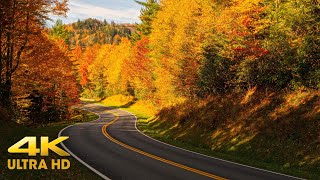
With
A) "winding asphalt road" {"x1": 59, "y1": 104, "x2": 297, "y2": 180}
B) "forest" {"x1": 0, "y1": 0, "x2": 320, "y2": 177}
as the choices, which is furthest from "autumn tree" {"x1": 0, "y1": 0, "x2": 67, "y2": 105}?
"winding asphalt road" {"x1": 59, "y1": 104, "x2": 297, "y2": 180}

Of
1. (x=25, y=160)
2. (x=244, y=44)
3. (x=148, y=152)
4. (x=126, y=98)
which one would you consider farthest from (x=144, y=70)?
(x=25, y=160)

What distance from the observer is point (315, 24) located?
1958 centimetres

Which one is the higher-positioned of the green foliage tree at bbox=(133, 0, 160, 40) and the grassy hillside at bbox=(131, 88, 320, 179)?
the green foliage tree at bbox=(133, 0, 160, 40)

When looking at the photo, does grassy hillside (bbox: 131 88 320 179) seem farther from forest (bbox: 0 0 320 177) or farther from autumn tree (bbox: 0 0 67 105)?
autumn tree (bbox: 0 0 67 105)

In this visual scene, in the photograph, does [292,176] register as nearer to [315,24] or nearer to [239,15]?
[315,24]

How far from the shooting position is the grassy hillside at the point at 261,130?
17.4m

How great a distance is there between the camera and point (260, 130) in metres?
21.4

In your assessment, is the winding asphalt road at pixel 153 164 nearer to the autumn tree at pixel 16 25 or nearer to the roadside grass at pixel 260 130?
the roadside grass at pixel 260 130

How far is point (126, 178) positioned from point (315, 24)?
15.4m

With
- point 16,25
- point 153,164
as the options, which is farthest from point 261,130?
point 16,25

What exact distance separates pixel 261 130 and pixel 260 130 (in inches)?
3.6

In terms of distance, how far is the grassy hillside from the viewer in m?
17.4

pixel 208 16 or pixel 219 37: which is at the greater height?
pixel 208 16

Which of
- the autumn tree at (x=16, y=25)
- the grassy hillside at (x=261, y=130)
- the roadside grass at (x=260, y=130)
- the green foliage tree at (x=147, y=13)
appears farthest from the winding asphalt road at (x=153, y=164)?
the green foliage tree at (x=147, y=13)
